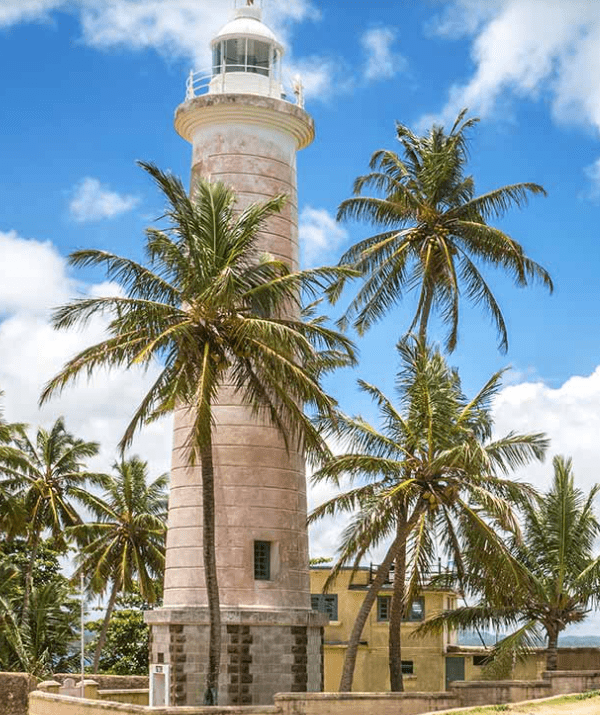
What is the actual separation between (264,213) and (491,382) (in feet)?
28.0

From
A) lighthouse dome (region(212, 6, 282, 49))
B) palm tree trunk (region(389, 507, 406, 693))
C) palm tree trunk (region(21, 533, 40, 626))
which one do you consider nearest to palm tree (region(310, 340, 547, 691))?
palm tree trunk (region(389, 507, 406, 693))

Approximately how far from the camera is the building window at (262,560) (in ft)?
125

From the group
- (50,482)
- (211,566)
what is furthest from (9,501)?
(211,566)

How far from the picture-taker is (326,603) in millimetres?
60219

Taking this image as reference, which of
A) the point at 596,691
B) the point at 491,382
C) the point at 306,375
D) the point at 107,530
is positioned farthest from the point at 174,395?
the point at 107,530

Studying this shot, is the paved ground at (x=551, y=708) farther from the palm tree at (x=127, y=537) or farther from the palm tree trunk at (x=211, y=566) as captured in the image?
the palm tree at (x=127, y=537)

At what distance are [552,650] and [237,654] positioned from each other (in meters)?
9.48

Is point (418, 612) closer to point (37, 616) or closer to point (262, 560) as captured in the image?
point (37, 616)

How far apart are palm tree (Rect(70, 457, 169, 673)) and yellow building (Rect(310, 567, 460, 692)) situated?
24.1 ft

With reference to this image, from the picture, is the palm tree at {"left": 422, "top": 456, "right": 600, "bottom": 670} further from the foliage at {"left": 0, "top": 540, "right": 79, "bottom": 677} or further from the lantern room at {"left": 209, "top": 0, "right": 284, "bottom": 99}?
the foliage at {"left": 0, "top": 540, "right": 79, "bottom": 677}

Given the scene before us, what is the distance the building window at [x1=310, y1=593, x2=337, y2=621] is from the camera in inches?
2357

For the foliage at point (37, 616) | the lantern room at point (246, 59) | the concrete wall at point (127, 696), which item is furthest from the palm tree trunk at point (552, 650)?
the foliage at point (37, 616)

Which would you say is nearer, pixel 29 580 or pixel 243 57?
pixel 243 57

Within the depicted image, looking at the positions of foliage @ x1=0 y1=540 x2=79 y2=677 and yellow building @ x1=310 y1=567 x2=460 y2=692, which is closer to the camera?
foliage @ x1=0 y1=540 x2=79 y2=677
